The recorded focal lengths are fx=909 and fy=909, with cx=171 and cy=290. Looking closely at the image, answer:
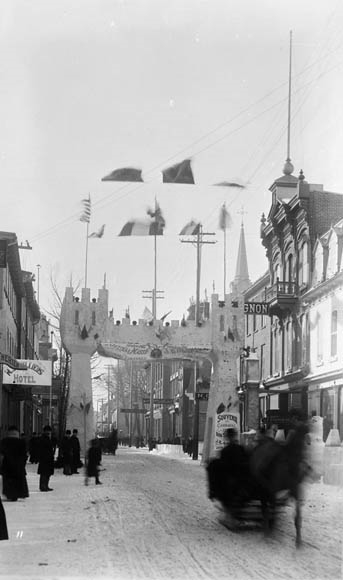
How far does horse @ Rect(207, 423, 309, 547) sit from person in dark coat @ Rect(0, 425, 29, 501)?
5.18 metres

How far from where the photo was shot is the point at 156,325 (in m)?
36.4

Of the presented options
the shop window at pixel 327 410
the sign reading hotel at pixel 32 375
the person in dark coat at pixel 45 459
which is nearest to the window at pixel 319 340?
the shop window at pixel 327 410

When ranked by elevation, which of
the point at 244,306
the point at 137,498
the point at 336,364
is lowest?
the point at 137,498

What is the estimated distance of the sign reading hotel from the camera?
124 ft

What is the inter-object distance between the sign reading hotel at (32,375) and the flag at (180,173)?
1770cm

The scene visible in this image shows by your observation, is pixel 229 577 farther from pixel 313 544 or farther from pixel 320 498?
pixel 320 498

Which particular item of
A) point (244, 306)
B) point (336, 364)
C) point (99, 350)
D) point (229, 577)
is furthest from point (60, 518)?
point (244, 306)

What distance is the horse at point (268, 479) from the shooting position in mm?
10859

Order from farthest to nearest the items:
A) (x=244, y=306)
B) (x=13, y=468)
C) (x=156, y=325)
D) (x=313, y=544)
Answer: (x=244, y=306) → (x=156, y=325) → (x=13, y=468) → (x=313, y=544)

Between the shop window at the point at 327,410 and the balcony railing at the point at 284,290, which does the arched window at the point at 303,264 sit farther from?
the shop window at the point at 327,410

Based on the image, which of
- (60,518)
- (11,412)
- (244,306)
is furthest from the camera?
(11,412)

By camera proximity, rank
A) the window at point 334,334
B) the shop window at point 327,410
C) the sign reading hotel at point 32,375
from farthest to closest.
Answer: the sign reading hotel at point 32,375
the shop window at point 327,410
the window at point 334,334

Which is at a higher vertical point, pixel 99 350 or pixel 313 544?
pixel 99 350

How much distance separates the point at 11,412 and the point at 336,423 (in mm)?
20083
